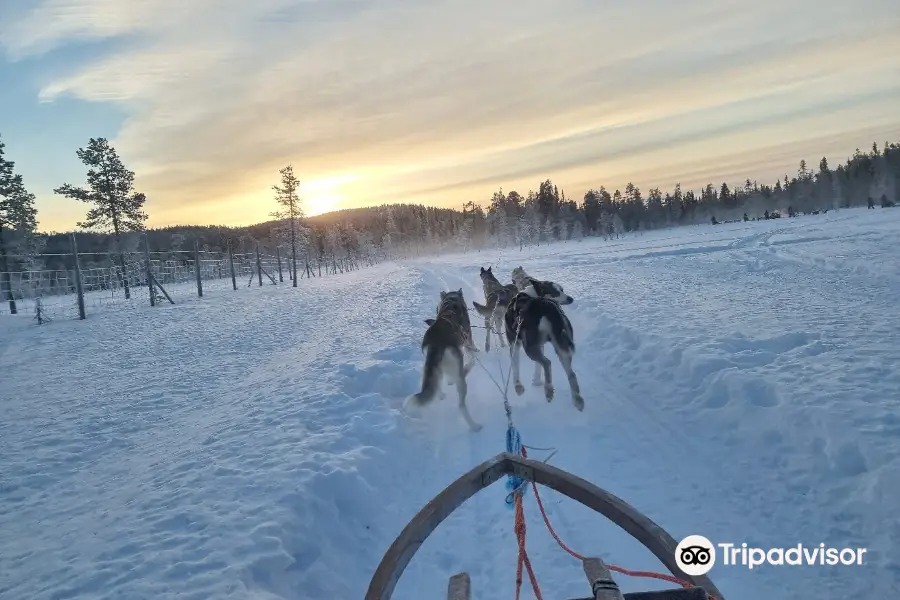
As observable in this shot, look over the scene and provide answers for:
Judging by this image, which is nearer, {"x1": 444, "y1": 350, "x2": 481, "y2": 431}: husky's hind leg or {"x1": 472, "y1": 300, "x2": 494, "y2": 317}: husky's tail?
{"x1": 444, "y1": 350, "x2": 481, "y2": 431}: husky's hind leg

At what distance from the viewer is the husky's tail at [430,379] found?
5969mm

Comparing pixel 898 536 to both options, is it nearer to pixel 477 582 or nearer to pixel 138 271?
pixel 477 582

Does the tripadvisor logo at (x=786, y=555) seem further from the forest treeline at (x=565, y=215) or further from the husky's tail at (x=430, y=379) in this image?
the forest treeline at (x=565, y=215)

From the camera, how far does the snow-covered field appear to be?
137 inches

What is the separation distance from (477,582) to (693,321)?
8170mm

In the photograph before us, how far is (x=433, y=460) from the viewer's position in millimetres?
5508

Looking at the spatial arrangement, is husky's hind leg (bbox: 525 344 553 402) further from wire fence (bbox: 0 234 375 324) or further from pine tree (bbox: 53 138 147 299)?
pine tree (bbox: 53 138 147 299)

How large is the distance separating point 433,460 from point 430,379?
1030 millimetres

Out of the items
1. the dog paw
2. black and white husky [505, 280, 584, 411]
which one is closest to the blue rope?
the dog paw

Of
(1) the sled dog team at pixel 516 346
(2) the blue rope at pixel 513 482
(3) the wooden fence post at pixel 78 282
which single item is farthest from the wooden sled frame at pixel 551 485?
(3) the wooden fence post at pixel 78 282

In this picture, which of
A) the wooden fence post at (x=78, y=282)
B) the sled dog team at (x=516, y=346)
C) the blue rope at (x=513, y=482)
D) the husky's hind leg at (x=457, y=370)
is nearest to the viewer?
the blue rope at (x=513, y=482)

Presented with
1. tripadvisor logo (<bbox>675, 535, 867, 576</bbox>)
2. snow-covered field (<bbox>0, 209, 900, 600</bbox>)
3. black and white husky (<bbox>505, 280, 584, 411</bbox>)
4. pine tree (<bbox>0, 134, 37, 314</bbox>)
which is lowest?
tripadvisor logo (<bbox>675, 535, 867, 576</bbox>)

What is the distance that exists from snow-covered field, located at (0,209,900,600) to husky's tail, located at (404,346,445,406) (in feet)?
1.88

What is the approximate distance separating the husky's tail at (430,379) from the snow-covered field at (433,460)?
0.57 m
